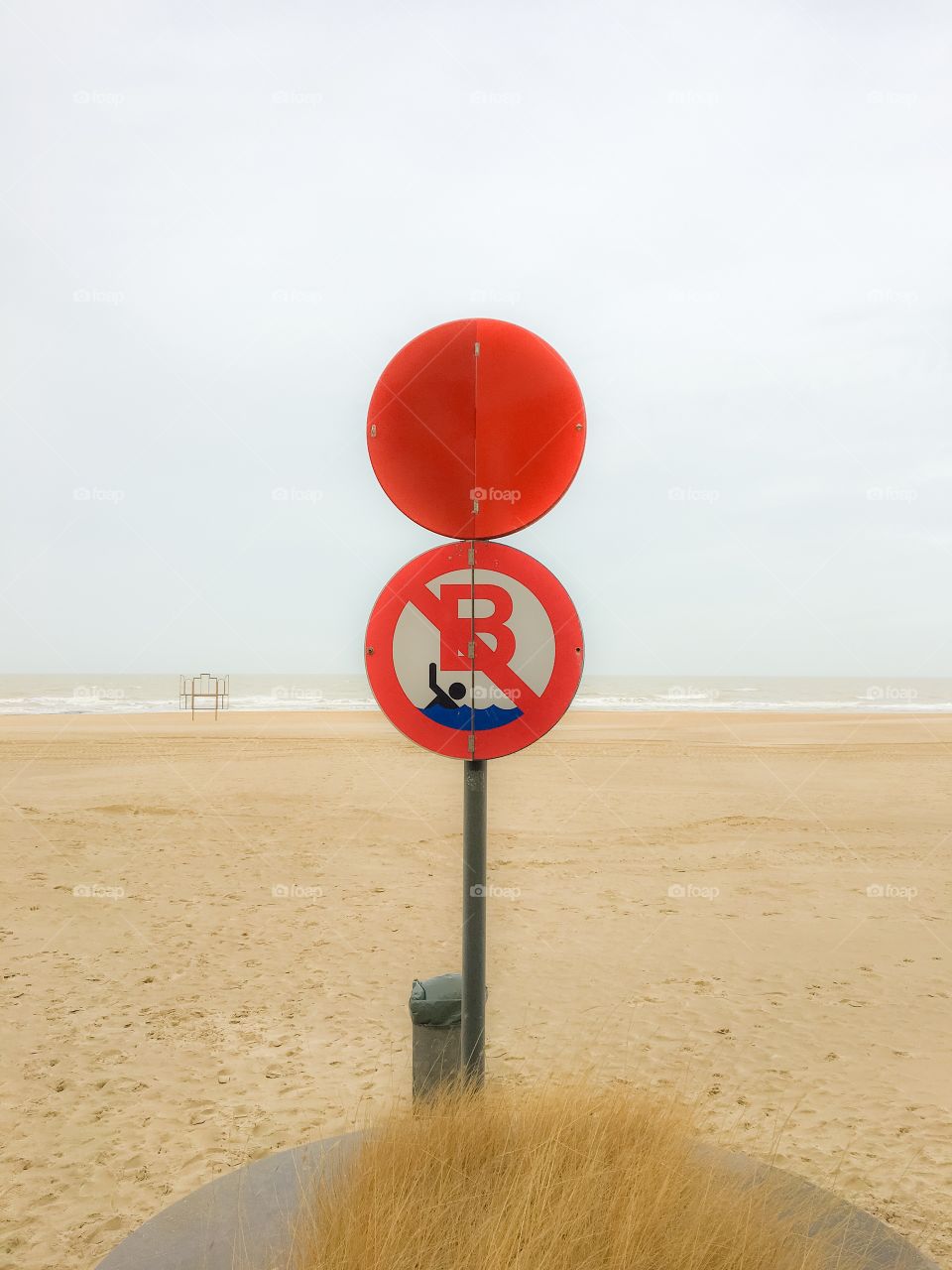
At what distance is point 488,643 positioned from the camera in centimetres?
253

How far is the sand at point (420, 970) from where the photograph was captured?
325cm

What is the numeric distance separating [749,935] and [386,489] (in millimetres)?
4851

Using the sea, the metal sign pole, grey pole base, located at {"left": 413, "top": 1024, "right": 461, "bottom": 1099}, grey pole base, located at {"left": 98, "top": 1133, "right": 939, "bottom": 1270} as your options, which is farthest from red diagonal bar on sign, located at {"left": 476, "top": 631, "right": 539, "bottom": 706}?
the sea

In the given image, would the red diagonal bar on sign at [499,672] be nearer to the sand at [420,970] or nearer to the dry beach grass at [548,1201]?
the dry beach grass at [548,1201]

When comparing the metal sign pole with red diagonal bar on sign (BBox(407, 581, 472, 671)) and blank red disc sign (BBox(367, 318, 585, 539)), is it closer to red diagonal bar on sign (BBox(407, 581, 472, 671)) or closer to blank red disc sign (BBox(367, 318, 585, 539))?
red diagonal bar on sign (BBox(407, 581, 472, 671))

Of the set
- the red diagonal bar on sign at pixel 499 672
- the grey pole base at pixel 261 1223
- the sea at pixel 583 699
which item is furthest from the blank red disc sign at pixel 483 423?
the sea at pixel 583 699

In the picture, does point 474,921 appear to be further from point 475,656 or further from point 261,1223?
point 261,1223

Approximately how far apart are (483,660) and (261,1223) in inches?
65.4

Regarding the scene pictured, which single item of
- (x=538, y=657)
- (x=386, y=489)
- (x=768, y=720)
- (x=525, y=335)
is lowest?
(x=768, y=720)

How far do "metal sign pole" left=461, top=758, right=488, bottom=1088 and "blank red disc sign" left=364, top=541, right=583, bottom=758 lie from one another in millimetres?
142

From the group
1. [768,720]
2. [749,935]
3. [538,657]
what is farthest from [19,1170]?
[768,720]

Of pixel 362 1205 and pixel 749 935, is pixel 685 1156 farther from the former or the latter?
pixel 749 935

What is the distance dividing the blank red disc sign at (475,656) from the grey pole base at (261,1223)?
1304mm

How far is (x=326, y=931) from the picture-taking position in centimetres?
598
